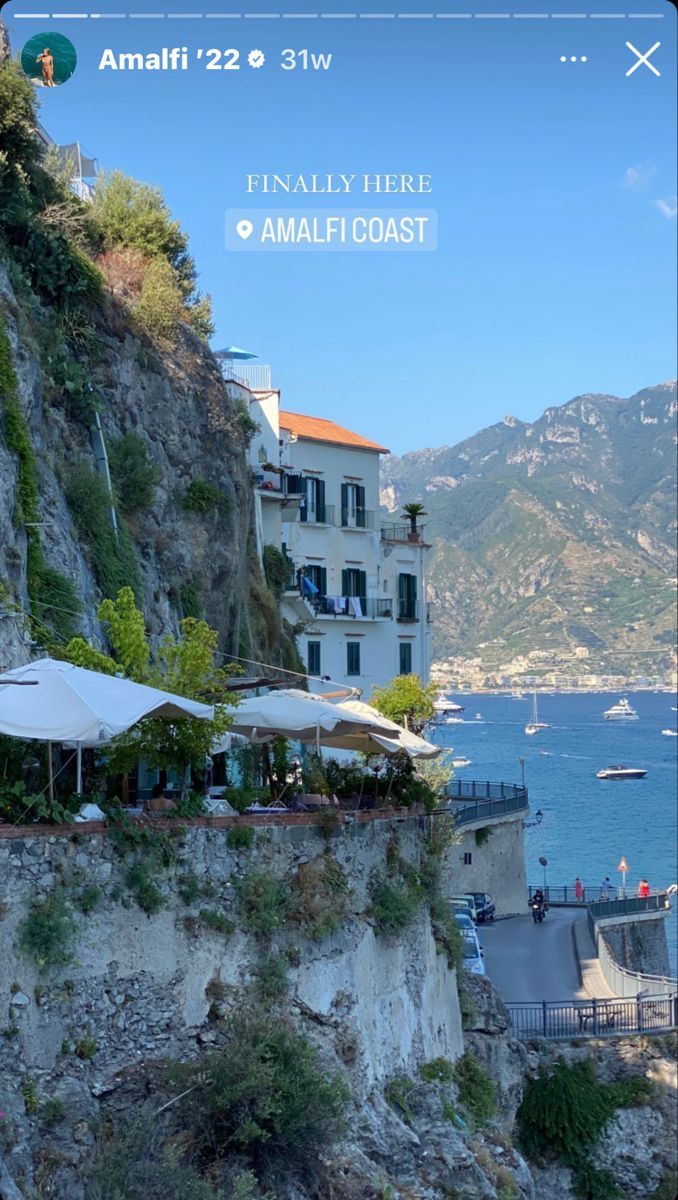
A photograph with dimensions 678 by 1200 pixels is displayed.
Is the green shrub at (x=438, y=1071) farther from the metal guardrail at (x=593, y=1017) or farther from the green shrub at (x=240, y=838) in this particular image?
the metal guardrail at (x=593, y=1017)

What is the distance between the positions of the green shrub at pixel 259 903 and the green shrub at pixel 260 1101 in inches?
49.0

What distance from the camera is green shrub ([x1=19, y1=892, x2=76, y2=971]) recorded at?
15.8 metres

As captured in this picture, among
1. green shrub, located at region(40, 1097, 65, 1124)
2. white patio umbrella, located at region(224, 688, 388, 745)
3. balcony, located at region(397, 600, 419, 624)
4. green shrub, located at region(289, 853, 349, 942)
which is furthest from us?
balcony, located at region(397, 600, 419, 624)

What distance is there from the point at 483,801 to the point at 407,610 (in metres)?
8.14

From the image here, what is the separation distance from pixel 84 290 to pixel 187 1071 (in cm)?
2239

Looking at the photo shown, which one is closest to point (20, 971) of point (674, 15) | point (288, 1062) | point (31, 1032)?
point (31, 1032)

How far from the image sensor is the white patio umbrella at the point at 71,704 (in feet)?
54.1

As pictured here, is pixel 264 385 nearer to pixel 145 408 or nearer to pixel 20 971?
pixel 145 408

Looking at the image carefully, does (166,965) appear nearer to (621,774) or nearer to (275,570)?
(275,570)

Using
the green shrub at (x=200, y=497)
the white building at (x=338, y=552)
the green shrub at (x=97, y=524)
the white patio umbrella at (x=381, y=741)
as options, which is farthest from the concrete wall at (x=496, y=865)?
the white patio umbrella at (x=381, y=741)

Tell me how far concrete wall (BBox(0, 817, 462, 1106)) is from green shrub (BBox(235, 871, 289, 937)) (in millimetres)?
127

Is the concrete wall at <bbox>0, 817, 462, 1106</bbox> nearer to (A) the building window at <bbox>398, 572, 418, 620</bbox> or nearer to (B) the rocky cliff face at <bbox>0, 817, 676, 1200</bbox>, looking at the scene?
(B) the rocky cliff face at <bbox>0, 817, 676, 1200</bbox>

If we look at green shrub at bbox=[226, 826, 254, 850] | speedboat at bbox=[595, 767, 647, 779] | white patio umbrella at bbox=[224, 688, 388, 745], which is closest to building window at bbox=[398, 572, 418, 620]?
white patio umbrella at bbox=[224, 688, 388, 745]

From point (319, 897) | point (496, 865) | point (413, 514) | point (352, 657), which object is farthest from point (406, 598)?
point (319, 897)
